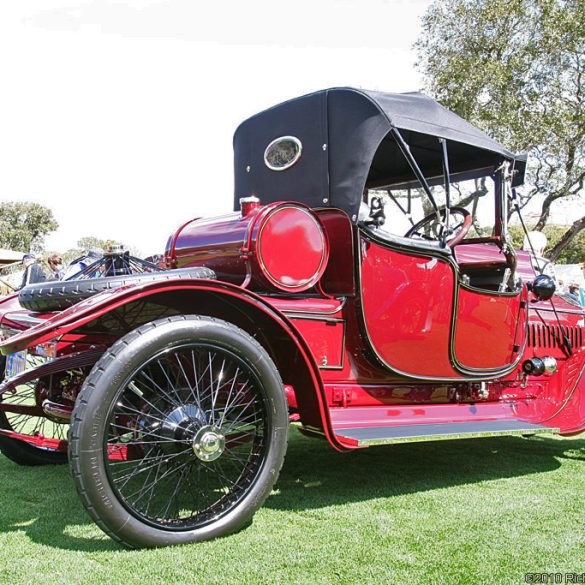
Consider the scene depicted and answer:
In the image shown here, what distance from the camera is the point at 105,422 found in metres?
2.25

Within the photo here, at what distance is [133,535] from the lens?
226cm

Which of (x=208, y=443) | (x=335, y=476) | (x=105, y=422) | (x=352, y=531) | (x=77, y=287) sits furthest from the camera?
(x=335, y=476)

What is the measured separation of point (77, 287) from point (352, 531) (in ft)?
5.35

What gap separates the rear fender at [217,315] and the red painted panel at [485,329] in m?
1.13

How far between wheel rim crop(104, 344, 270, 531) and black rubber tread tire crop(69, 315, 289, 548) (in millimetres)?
31

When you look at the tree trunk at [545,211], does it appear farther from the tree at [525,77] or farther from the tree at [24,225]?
the tree at [24,225]

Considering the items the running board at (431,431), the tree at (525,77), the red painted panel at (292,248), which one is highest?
the tree at (525,77)

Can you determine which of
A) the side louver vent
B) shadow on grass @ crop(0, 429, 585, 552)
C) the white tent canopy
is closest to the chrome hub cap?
shadow on grass @ crop(0, 429, 585, 552)

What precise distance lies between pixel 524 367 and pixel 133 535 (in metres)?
2.90

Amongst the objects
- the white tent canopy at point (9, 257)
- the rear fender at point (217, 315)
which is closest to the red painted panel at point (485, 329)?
the rear fender at point (217, 315)

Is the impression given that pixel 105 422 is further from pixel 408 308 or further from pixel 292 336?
pixel 408 308

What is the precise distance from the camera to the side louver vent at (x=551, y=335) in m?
4.24

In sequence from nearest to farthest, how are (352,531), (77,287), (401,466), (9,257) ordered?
(352,531) → (77,287) → (401,466) → (9,257)

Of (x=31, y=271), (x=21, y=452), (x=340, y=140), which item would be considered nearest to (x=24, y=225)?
(x=31, y=271)
